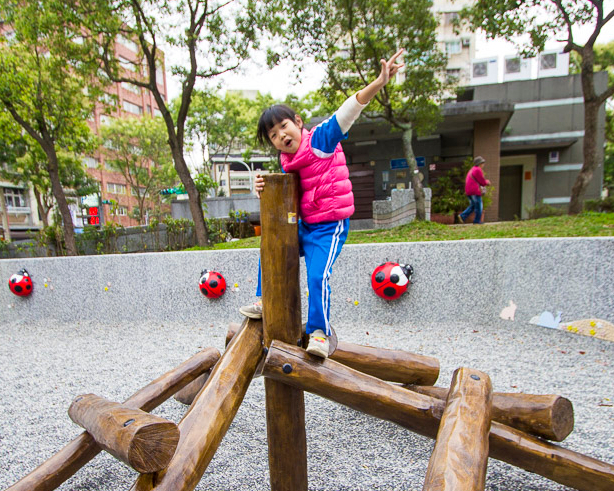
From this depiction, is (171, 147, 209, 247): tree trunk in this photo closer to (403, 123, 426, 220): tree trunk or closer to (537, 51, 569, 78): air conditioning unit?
(403, 123, 426, 220): tree trunk

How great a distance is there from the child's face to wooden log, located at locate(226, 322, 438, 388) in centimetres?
109

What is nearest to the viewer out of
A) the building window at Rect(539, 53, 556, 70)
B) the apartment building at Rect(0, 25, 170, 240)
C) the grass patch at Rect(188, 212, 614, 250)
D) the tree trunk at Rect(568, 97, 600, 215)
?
the grass patch at Rect(188, 212, 614, 250)

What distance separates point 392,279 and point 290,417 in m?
3.09

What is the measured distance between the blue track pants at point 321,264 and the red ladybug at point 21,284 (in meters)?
6.11

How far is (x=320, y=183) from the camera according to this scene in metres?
1.88

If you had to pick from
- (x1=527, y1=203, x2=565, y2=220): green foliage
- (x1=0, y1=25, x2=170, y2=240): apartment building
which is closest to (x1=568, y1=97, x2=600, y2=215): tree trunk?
Result: (x1=527, y1=203, x2=565, y2=220): green foliage

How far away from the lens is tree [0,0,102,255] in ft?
23.2

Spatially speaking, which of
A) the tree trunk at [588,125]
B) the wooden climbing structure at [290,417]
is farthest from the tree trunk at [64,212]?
the tree trunk at [588,125]

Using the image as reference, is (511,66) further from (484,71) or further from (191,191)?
(191,191)

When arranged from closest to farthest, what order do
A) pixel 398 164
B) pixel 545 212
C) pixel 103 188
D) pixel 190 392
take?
pixel 190 392
pixel 545 212
pixel 398 164
pixel 103 188

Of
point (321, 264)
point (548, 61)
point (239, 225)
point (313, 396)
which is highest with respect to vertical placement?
point (548, 61)

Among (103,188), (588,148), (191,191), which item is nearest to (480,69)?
(588,148)

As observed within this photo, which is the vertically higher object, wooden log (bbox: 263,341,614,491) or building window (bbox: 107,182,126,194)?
building window (bbox: 107,182,126,194)

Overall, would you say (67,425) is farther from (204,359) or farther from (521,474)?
(521,474)
